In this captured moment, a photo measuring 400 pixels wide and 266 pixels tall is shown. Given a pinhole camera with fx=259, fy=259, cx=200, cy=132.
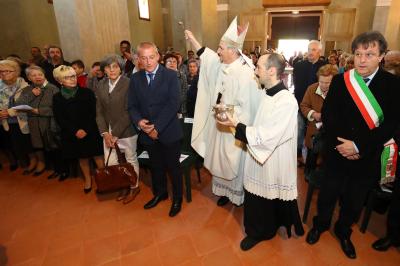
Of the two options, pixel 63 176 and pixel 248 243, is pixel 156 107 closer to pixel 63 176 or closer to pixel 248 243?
pixel 248 243

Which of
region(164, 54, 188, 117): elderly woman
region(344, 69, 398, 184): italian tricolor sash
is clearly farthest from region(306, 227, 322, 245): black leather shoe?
region(164, 54, 188, 117): elderly woman

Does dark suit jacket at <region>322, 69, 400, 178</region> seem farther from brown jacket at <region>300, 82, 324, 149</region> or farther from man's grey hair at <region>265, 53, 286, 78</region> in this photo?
brown jacket at <region>300, 82, 324, 149</region>

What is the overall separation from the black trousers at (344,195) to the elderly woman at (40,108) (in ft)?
11.1

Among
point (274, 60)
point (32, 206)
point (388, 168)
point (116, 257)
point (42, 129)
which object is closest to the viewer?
point (274, 60)

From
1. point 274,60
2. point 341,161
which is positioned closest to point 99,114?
point 274,60

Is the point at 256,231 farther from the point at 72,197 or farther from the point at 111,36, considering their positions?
the point at 111,36

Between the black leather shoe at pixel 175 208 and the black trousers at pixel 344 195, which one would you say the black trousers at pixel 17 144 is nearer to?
the black leather shoe at pixel 175 208

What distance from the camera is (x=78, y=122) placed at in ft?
10.4

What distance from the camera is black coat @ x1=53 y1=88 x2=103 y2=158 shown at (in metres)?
3.11

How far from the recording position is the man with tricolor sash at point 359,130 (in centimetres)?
182

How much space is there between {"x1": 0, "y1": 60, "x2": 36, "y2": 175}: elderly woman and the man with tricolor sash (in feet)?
12.7

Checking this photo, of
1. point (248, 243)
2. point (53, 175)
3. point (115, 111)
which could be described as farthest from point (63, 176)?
point (248, 243)

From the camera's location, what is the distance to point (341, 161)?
2.07m

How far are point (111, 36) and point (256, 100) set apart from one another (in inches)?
150
